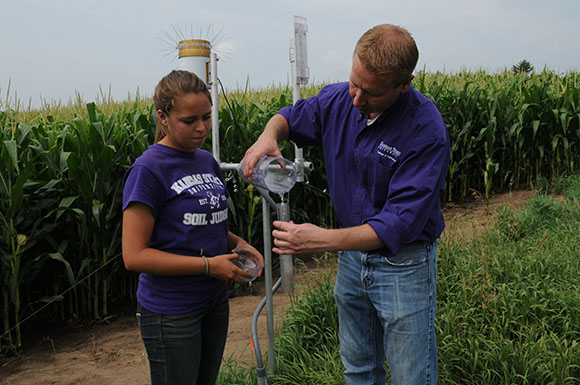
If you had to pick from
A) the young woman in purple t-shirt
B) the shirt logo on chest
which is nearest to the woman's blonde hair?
the young woman in purple t-shirt

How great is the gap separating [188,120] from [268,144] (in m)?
0.32

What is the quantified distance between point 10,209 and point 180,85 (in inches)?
96.0

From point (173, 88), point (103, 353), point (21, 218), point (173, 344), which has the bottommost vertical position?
A: point (103, 353)

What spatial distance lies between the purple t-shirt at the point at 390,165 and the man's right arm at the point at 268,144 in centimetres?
18

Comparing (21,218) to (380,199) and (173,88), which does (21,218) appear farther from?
(380,199)

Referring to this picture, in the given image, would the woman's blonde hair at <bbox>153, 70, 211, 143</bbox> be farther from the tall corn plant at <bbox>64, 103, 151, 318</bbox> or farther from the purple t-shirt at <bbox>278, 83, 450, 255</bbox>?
the tall corn plant at <bbox>64, 103, 151, 318</bbox>

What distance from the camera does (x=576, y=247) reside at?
4.27 metres

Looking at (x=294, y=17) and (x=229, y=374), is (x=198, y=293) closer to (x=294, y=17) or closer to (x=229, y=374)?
(x=229, y=374)

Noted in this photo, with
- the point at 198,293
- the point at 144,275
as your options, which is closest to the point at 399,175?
the point at 198,293

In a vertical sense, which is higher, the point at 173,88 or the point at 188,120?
the point at 173,88

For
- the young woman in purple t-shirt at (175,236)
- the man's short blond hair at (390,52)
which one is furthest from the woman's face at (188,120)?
the man's short blond hair at (390,52)

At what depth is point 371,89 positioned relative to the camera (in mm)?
1641

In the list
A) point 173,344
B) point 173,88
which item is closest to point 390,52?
point 173,88

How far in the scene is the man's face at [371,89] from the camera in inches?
63.6
